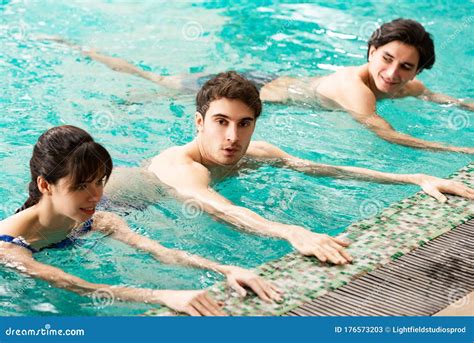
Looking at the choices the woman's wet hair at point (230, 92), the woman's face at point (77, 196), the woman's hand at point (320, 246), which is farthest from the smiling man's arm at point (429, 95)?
the woman's face at point (77, 196)

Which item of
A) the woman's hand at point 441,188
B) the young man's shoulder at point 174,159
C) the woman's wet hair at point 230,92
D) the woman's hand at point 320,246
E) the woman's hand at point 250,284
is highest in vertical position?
the woman's wet hair at point 230,92

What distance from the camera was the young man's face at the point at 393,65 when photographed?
24.9 ft

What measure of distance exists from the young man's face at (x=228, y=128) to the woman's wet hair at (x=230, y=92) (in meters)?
0.03

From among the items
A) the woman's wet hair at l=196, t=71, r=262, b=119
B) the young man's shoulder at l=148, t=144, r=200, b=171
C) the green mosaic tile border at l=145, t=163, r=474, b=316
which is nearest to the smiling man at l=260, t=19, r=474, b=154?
the green mosaic tile border at l=145, t=163, r=474, b=316

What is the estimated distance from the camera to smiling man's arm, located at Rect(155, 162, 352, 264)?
5031mm

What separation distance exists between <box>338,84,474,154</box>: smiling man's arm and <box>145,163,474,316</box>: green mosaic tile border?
3.23ft

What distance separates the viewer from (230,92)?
19.6 ft

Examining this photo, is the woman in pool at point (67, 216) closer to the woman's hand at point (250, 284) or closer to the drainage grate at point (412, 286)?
the woman's hand at point (250, 284)

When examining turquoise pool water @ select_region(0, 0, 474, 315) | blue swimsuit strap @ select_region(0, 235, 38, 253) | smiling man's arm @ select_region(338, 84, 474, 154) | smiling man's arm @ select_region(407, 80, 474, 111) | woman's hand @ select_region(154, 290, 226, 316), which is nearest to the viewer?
woman's hand @ select_region(154, 290, 226, 316)

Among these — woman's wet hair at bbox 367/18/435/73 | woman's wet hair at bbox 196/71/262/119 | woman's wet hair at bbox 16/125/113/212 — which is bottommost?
woman's wet hair at bbox 16/125/113/212

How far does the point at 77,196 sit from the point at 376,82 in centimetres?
379

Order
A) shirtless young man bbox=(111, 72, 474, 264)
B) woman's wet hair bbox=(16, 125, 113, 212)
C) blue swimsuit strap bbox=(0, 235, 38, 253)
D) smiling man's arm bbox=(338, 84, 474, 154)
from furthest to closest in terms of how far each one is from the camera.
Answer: smiling man's arm bbox=(338, 84, 474, 154), shirtless young man bbox=(111, 72, 474, 264), blue swimsuit strap bbox=(0, 235, 38, 253), woman's wet hair bbox=(16, 125, 113, 212)

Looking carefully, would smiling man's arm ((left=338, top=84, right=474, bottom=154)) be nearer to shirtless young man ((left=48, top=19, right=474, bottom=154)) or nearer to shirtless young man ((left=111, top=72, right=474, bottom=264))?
shirtless young man ((left=48, top=19, right=474, bottom=154))
